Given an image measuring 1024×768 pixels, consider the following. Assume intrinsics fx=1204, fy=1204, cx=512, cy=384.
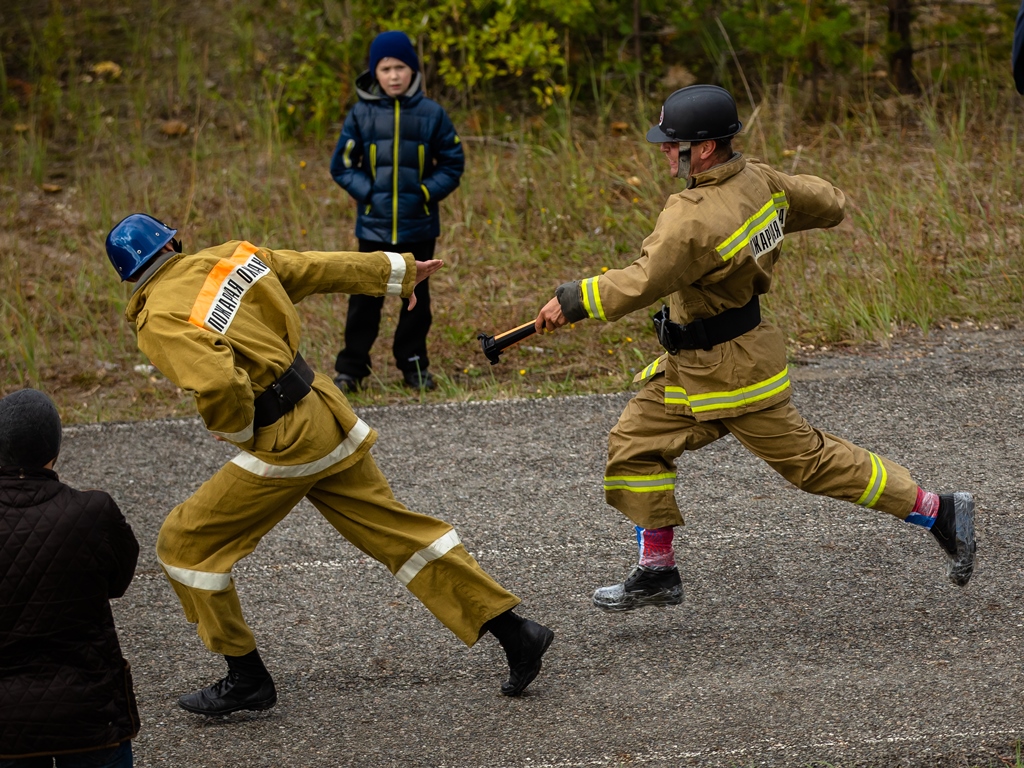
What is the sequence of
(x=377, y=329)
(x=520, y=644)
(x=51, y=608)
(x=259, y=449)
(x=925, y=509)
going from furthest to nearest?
(x=377, y=329)
(x=925, y=509)
(x=520, y=644)
(x=259, y=449)
(x=51, y=608)

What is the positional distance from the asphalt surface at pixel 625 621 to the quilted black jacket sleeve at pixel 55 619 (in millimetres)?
867

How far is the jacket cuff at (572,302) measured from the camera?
3746mm

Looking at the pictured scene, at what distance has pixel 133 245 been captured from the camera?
11.5 feet

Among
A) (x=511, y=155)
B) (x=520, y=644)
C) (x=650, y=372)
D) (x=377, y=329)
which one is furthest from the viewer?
(x=511, y=155)

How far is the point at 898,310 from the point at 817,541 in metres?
2.84

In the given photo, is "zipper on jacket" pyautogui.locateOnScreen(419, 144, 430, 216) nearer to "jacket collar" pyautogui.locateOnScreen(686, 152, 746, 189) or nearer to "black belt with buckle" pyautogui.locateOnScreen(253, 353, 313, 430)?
→ "jacket collar" pyautogui.locateOnScreen(686, 152, 746, 189)

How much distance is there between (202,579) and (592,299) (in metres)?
1.47

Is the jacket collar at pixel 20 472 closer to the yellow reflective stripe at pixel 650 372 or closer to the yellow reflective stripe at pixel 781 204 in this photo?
the yellow reflective stripe at pixel 650 372

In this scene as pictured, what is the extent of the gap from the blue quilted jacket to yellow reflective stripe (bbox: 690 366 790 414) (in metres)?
3.08

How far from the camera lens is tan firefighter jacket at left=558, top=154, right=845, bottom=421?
368 cm

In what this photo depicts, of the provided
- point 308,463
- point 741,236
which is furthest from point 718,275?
point 308,463

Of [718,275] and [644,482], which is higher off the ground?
[718,275]

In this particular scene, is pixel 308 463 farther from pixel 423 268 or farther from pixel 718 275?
pixel 718 275

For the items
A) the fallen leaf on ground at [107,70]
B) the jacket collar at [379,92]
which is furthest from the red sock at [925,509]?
the fallen leaf on ground at [107,70]
